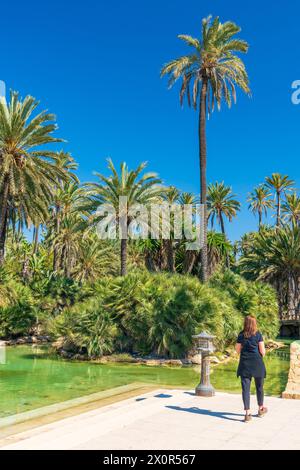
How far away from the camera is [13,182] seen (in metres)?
25.1

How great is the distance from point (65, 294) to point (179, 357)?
1090 centimetres

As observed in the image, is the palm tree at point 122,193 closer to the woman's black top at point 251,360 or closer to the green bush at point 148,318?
the green bush at point 148,318

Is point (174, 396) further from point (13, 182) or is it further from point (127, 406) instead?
point (13, 182)

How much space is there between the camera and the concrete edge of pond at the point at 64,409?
27.2 feet

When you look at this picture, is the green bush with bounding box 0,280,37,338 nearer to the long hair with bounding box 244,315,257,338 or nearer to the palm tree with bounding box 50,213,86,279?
the palm tree with bounding box 50,213,86,279

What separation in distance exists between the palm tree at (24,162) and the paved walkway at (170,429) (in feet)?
61.1

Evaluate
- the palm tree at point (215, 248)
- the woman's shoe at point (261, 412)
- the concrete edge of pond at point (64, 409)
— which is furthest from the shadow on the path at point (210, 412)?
the palm tree at point (215, 248)

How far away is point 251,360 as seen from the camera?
7.70 meters

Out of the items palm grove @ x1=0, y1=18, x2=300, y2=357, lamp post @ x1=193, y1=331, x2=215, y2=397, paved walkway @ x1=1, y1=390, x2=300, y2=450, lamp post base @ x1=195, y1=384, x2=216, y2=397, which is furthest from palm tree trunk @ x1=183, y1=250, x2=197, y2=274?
paved walkway @ x1=1, y1=390, x2=300, y2=450

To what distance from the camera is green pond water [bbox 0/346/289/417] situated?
11.8 meters

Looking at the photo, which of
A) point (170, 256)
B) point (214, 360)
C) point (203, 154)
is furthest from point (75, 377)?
point (170, 256)

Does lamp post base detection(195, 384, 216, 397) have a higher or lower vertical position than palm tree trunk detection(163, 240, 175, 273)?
lower

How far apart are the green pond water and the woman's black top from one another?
4313mm

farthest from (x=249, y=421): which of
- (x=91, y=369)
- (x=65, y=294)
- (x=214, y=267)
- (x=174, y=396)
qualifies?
(x=214, y=267)
